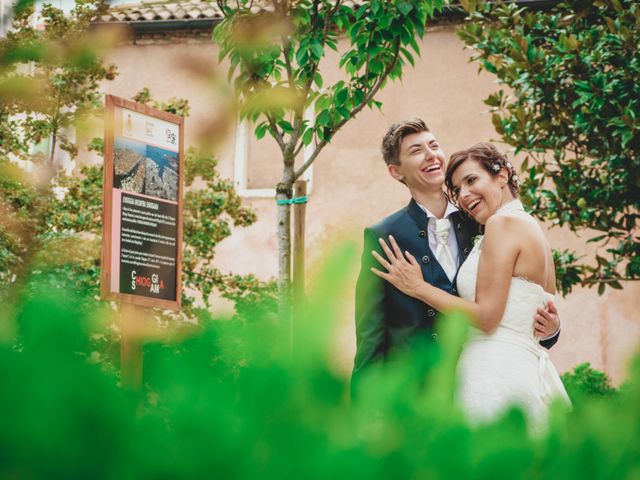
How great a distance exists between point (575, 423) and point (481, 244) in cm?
340

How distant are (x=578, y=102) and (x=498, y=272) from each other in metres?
4.22

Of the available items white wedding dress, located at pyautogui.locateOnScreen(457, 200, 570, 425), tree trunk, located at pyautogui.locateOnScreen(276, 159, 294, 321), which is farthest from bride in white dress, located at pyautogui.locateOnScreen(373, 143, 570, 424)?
tree trunk, located at pyautogui.locateOnScreen(276, 159, 294, 321)

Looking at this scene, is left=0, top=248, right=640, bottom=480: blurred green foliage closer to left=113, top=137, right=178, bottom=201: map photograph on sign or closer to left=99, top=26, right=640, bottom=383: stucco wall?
left=113, top=137, right=178, bottom=201: map photograph on sign

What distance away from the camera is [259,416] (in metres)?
0.44

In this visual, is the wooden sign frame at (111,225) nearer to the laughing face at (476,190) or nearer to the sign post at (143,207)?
the sign post at (143,207)

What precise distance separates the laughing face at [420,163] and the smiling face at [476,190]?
91mm

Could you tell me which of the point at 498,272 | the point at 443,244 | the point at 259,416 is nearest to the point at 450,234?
the point at 443,244

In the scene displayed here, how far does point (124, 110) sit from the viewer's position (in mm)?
5781

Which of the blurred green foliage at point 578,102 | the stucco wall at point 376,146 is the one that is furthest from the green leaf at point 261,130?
the stucco wall at point 376,146

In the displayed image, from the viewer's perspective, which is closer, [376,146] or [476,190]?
[476,190]

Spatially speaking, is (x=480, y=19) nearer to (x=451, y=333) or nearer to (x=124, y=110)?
(x=124, y=110)

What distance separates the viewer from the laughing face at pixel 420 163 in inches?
160

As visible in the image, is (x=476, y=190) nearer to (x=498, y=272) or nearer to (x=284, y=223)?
(x=498, y=272)

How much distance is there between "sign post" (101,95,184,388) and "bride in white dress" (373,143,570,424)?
2.18 meters
